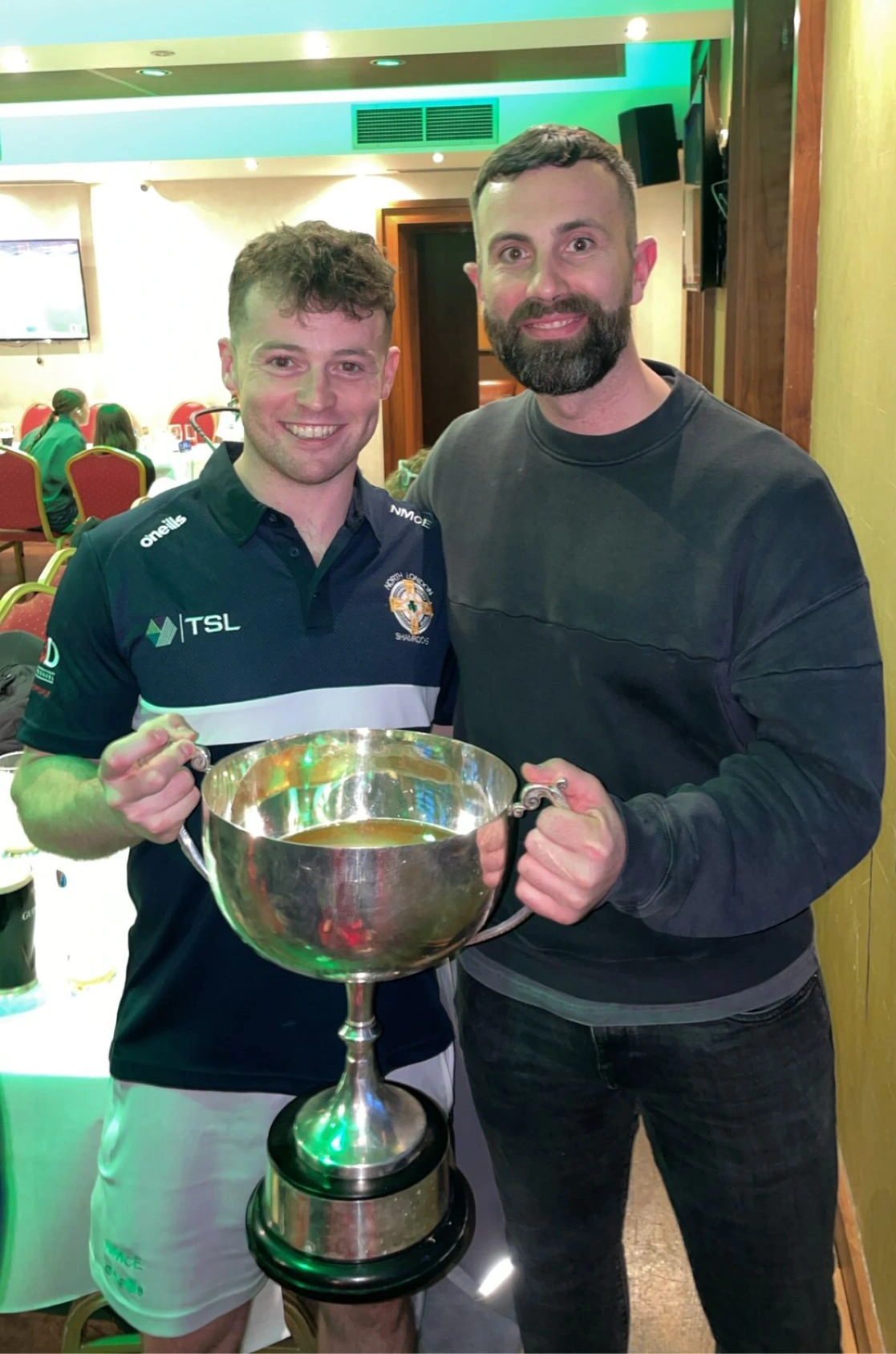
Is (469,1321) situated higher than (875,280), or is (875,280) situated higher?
(875,280)

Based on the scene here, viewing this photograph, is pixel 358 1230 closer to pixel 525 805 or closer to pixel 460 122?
pixel 525 805

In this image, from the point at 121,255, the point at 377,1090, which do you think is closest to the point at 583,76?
the point at 121,255

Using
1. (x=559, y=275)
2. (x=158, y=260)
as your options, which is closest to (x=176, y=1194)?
(x=559, y=275)

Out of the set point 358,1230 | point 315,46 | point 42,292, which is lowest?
point 358,1230

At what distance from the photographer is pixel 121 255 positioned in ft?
31.8

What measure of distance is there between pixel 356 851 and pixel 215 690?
0.53 meters

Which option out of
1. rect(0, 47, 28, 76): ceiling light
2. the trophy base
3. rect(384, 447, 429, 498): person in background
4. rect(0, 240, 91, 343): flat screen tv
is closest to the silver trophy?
the trophy base

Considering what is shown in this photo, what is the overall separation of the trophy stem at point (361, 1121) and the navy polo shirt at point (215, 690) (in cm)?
34

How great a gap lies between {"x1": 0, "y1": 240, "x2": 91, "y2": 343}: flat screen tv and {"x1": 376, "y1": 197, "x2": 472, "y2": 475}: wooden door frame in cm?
276

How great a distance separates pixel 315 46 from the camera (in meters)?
5.68

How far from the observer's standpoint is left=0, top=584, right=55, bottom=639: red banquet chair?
2805mm

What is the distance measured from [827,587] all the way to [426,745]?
1.52 feet

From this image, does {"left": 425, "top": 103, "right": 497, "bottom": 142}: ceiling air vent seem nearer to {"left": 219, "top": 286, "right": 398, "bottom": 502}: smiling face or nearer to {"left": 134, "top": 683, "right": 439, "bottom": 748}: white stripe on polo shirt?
{"left": 219, "top": 286, "right": 398, "bottom": 502}: smiling face

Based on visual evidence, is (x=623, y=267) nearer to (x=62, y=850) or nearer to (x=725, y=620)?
(x=725, y=620)
